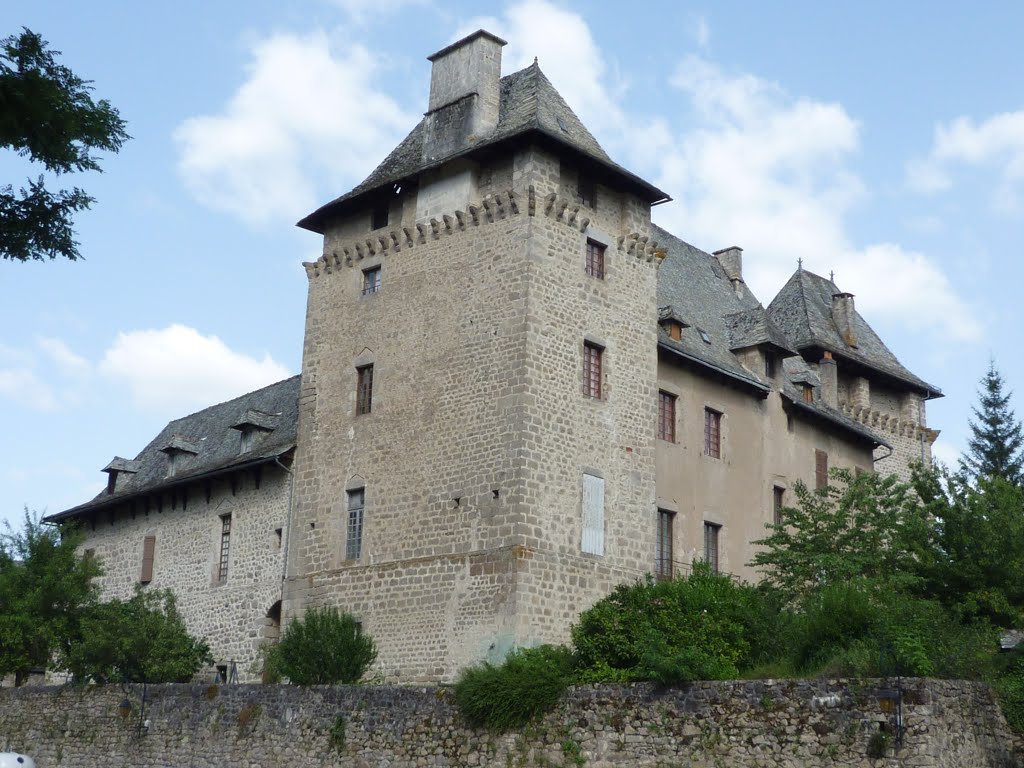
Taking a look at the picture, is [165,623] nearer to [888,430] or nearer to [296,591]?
[296,591]

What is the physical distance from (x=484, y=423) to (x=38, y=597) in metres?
11.3

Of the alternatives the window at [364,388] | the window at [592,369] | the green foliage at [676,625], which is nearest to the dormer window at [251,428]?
the window at [364,388]

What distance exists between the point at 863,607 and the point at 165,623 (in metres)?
16.5

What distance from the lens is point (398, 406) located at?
26984mm

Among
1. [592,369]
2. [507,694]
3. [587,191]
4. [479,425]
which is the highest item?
[587,191]

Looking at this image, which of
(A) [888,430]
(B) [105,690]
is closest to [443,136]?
(B) [105,690]

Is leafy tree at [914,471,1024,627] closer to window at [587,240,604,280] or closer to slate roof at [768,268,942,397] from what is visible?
window at [587,240,604,280]

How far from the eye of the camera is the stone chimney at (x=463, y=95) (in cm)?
2800

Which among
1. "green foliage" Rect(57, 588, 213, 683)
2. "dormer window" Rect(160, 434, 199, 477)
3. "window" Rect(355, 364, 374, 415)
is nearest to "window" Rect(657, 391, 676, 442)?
"window" Rect(355, 364, 374, 415)

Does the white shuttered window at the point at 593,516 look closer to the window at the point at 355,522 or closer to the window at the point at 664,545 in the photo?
the window at the point at 664,545

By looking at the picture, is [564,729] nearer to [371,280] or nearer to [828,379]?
[371,280]

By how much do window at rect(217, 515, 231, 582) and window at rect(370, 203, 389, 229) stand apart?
788 centimetres

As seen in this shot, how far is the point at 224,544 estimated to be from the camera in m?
31.4

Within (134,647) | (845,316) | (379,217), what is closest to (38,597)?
(134,647)
